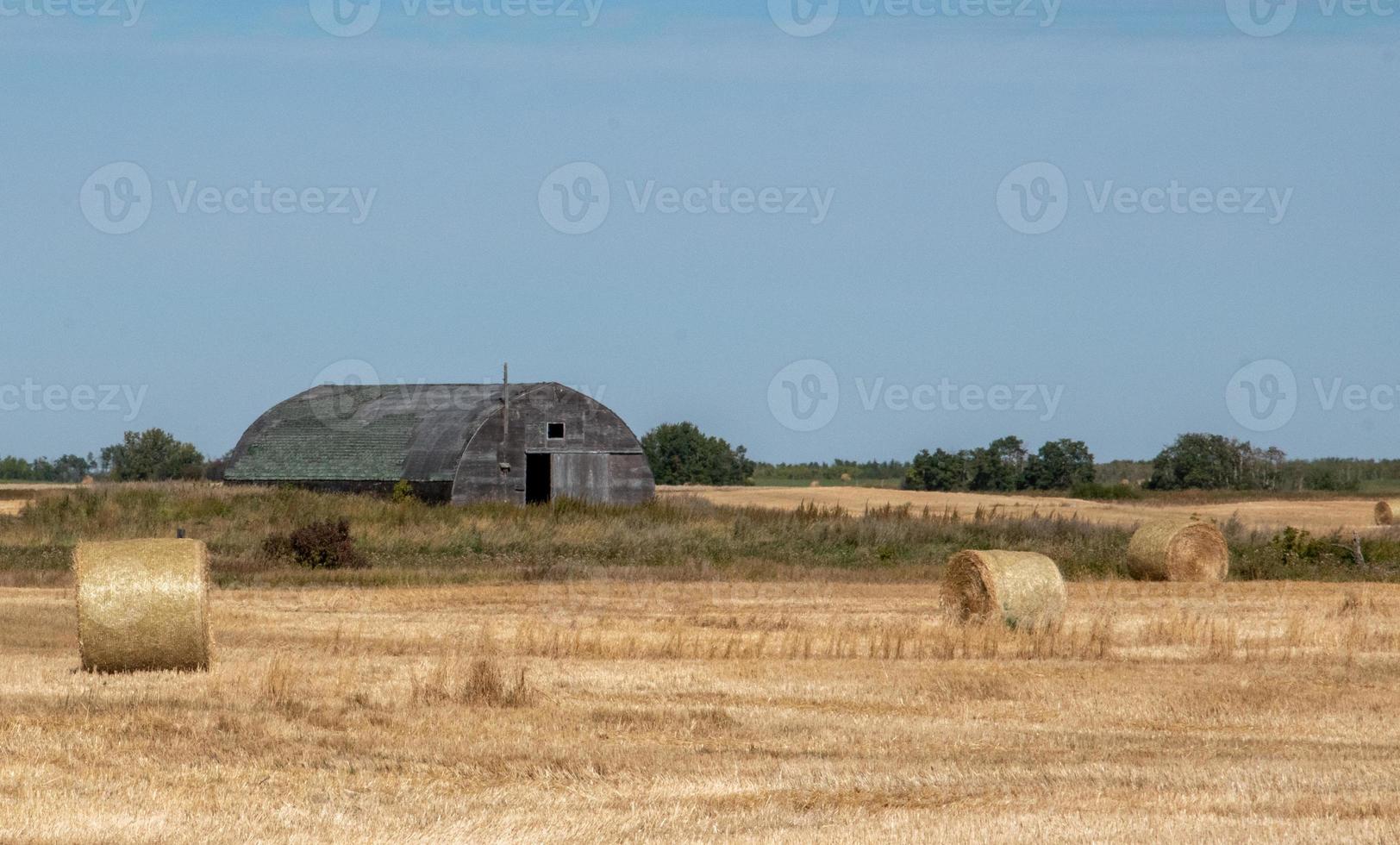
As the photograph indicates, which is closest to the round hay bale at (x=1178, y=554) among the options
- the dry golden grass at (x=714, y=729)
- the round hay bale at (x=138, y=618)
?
the dry golden grass at (x=714, y=729)

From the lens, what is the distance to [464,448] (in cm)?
4491

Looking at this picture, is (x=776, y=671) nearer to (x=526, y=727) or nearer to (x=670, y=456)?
(x=526, y=727)

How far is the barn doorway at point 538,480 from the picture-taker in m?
48.7

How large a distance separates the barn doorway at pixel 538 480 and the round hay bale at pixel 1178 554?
2332cm

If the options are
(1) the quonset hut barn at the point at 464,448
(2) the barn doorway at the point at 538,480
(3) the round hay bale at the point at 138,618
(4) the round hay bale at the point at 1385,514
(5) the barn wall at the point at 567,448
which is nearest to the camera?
(3) the round hay bale at the point at 138,618

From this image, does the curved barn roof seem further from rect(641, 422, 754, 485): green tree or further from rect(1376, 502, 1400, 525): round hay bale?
rect(641, 422, 754, 485): green tree

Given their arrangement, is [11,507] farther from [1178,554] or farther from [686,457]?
[686,457]

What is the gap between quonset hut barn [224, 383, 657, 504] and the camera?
4544 centimetres

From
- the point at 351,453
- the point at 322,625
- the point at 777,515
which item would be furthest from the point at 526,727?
the point at 351,453

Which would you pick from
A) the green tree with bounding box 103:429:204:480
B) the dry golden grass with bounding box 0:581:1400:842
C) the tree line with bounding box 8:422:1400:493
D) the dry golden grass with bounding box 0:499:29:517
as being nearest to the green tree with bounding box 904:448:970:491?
the tree line with bounding box 8:422:1400:493

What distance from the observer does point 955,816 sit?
10133 mm

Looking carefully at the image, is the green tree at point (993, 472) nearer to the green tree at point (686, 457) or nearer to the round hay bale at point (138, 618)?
the green tree at point (686, 457)

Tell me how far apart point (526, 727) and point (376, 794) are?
2.62m

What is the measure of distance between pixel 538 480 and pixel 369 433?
5008 mm
